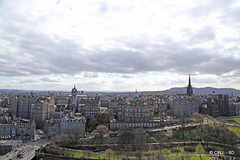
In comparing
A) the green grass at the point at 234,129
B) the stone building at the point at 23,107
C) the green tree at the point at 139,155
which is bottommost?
the green tree at the point at 139,155

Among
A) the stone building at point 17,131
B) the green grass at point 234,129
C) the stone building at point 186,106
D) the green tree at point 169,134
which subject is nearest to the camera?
the green tree at point 169,134

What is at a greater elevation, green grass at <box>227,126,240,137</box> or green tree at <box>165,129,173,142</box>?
green grass at <box>227,126,240,137</box>

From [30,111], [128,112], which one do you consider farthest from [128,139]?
[30,111]

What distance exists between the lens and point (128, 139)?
71.3 metres

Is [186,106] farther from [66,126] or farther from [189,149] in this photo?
[66,126]

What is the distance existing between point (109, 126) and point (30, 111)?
45.4 m

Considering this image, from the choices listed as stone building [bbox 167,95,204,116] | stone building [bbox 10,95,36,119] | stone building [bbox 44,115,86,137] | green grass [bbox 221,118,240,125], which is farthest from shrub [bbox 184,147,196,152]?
stone building [bbox 10,95,36,119]

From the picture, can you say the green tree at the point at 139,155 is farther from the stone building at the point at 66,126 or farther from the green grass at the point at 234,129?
the green grass at the point at 234,129

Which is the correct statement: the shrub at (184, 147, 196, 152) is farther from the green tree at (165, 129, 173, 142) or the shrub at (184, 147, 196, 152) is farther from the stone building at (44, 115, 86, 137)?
the stone building at (44, 115, 86, 137)

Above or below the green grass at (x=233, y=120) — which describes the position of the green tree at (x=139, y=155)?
below

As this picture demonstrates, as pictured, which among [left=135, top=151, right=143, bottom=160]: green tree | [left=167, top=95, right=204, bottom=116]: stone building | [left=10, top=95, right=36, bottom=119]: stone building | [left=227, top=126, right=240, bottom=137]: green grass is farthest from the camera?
[left=167, top=95, right=204, bottom=116]: stone building

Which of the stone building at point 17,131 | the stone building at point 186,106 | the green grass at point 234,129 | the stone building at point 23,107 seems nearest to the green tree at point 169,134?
the green grass at point 234,129

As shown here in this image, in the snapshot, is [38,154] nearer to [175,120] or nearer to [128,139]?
[128,139]

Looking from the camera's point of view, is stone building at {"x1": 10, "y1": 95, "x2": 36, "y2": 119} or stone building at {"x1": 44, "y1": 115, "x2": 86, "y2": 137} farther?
stone building at {"x1": 10, "y1": 95, "x2": 36, "y2": 119}
